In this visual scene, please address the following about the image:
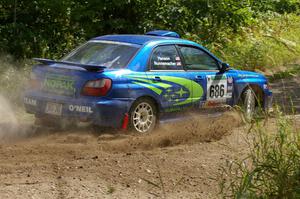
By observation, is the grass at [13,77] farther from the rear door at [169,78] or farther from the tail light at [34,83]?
the rear door at [169,78]

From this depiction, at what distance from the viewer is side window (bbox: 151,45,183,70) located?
10.2 m

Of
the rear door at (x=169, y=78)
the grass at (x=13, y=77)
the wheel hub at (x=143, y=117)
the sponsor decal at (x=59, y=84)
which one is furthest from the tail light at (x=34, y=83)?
the grass at (x=13, y=77)

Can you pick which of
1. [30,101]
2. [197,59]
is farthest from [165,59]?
[30,101]

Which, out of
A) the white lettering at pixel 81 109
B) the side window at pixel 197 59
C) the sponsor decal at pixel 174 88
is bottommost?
the white lettering at pixel 81 109

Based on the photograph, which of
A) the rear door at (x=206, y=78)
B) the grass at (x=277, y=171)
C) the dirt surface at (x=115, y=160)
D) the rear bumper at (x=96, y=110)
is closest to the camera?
the grass at (x=277, y=171)

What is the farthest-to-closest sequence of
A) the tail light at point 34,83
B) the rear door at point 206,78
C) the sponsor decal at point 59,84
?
the rear door at point 206,78 → the tail light at point 34,83 → the sponsor decal at point 59,84

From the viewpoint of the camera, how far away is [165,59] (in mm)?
10336

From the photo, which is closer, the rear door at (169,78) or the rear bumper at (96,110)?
the rear bumper at (96,110)

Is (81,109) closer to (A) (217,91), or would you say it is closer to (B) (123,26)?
(A) (217,91)

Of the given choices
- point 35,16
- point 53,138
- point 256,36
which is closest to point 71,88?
point 53,138

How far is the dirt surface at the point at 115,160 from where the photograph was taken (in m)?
6.68

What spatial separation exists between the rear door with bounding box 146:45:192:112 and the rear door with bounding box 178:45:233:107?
0.50 feet

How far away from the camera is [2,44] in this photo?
46.7 ft

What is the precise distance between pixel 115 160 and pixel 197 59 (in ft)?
12.1
